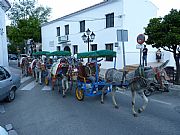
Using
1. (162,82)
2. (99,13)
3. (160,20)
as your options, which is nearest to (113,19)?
(99,13)

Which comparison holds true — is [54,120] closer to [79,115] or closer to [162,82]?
[79,115]

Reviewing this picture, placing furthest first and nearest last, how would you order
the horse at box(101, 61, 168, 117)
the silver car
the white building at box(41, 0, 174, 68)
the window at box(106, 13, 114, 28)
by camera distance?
the window at box(106, 13, 114, 28), the white building at box(41, 0, 174, 68), the silver car, the horse at box(101, 61, 168, 117)

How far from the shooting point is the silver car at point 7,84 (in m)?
8.80

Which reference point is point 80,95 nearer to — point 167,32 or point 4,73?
point 4,73

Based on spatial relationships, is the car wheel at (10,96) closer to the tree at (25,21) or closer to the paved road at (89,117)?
the paved road at (89,117)

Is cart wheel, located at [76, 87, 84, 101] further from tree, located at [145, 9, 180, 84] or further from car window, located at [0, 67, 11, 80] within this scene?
tree, located at [145, 9, 180, 84]

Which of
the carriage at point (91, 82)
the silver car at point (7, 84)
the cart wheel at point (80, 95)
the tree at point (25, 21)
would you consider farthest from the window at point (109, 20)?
the tree at point (25, 21)

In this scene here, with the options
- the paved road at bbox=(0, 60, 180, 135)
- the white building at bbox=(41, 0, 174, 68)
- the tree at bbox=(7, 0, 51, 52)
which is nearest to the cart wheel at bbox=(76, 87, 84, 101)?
the paved road at bbox=(0, 60, 180, 135)

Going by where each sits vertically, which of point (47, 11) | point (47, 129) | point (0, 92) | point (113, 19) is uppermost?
point (47, 11)

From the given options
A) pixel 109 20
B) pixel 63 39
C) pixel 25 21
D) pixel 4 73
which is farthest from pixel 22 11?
pixel 4 73

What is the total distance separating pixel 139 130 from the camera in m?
5.89

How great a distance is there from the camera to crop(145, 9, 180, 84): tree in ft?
36.7

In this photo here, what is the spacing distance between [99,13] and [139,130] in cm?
1952

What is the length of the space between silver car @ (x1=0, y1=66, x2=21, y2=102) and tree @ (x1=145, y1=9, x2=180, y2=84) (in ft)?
24.1
